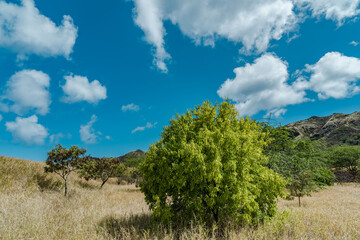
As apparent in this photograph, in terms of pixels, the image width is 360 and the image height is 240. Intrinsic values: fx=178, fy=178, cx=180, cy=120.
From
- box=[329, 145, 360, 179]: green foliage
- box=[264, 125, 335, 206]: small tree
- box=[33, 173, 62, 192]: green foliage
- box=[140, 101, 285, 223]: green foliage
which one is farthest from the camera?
box=[329, 145, 360, 179]: green foliage

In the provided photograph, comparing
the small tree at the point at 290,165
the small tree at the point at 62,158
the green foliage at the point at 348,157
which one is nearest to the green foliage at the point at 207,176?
the small tree at the point at 290,165

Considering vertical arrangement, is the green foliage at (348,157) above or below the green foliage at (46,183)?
above

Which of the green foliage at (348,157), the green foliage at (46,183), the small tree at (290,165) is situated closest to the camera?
the small tree at (290,165)

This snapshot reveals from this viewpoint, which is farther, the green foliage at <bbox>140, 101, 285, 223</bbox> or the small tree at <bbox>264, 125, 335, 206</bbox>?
the small tree at <bbox>264, 125, 335, 206</bbox>

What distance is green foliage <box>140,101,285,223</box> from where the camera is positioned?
7355 millimetres

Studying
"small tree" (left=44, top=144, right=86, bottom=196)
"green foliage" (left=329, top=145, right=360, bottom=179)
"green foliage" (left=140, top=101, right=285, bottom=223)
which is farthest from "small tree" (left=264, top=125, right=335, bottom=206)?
"green foliage" (left=329, top=145, right=360, bottom=179)

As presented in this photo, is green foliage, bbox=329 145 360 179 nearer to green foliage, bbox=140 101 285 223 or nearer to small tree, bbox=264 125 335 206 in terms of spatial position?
small tree, bbox=264 125 335 206

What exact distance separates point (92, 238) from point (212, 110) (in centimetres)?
814

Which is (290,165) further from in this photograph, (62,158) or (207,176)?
(62,158)

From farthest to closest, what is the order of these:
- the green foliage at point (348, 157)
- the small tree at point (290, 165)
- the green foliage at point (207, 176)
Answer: the green foliage at point (348, 157) → the small tree at point (290, 165) → the green foliage at point (207, 176)

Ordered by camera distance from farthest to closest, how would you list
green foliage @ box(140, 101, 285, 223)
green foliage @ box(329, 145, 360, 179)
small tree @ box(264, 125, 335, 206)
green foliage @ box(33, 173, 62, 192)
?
1. green foliage @ box(329, 145, 360, 179)
2. green foliage @ box(33, 173, 62, 192)
3. small tree @ box(264, 125, 335, 206)
4. green foliage @ box(140, 101, 285, 223)

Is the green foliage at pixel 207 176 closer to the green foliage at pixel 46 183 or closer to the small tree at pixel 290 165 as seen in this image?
the small tree at pixel 290 165

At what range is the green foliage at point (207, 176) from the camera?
Result: 7.36 metres

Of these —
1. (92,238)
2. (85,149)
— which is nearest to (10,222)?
(92,238)
